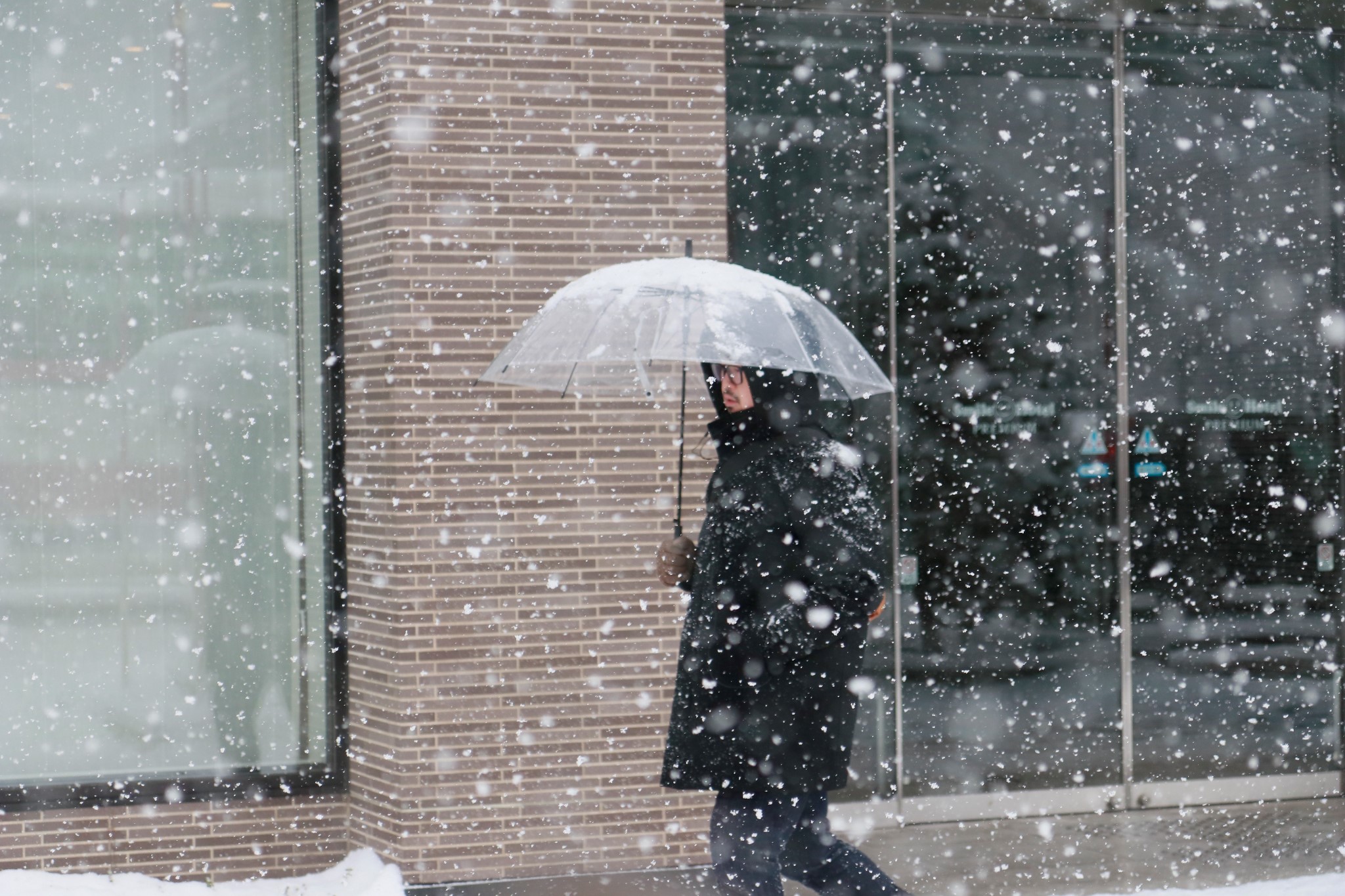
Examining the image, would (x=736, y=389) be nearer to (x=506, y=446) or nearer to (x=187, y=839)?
(x=506, y=446)

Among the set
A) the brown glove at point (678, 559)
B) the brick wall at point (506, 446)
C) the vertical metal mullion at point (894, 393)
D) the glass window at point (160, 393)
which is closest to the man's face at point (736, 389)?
the brown glove at point (678, 559)

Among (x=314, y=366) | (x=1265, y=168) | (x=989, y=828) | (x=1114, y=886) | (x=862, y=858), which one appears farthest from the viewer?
(x=1265, y=168)

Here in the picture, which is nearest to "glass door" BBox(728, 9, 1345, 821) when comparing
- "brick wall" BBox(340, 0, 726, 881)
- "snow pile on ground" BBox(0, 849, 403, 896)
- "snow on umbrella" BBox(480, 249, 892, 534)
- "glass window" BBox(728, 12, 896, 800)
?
"glass window" BBox(728, 12, 896, 800)

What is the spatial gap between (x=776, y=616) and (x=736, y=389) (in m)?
0.72

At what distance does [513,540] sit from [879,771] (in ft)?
8.03

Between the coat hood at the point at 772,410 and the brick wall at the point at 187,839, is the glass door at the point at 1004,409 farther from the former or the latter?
the coat hood at the point at 772,410

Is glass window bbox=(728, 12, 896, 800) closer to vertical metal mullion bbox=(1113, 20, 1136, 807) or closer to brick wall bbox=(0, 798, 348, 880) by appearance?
vertical metal mullion bbox=(1113, 20, 1136, 807)

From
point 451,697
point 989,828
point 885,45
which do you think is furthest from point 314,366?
point 989,828

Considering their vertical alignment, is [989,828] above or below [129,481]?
below

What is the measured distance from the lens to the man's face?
16.8ft

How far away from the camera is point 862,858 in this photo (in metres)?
5.19

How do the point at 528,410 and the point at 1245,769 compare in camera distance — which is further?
the point at 1245,769

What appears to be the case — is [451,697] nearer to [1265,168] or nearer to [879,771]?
[879,771]

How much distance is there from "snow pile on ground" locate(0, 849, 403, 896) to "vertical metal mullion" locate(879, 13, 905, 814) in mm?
2683
